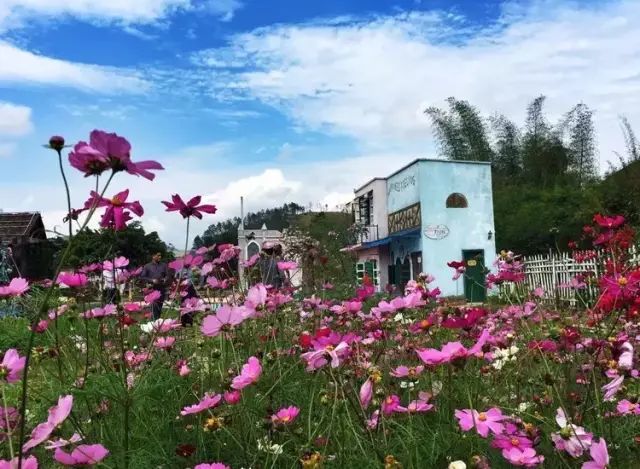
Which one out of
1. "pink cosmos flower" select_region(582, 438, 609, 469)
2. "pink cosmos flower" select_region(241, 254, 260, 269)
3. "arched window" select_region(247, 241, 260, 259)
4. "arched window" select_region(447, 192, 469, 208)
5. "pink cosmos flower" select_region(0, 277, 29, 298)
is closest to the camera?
"pink cosmos flower" select_region(582, 438, 609, 469)

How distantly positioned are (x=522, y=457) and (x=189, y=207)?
0.94 m

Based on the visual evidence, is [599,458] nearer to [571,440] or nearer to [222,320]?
[571,440]

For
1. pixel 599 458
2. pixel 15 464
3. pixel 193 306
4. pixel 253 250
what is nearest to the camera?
pixel 15 464

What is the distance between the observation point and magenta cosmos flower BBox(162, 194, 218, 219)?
1.53m

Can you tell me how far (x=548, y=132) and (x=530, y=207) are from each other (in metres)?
4.11

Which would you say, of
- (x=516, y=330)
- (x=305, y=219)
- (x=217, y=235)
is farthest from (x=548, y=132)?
(x=217, y=235)

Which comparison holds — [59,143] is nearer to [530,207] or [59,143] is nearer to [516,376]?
[516,376]

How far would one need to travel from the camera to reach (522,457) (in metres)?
1.05

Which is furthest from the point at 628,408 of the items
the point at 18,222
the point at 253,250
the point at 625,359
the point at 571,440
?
the point at 18,222

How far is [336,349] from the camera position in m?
1.09

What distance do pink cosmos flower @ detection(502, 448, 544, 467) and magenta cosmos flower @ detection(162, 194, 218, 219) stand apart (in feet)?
2.83

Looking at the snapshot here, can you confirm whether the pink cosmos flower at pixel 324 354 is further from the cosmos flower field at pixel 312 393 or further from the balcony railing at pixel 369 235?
the balcony railing at pixel 369 235

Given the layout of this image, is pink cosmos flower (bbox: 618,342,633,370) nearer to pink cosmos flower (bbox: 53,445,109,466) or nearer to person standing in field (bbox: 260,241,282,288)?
pink cosmos flower (bbox: 53,445,109,466)

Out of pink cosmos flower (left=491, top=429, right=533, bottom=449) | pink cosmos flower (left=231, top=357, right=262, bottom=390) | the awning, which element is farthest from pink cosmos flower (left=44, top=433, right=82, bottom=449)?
the awning
